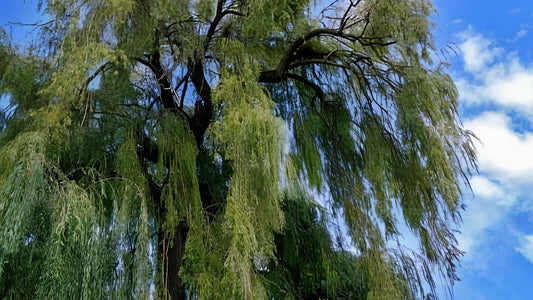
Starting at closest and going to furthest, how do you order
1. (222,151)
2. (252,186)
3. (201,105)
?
(252,186) → (222,151) → (201,105)

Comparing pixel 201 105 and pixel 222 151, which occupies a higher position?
pixel 201 105

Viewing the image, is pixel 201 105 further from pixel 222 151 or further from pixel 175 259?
pixel 175 259

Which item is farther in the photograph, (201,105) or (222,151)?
(201,105)

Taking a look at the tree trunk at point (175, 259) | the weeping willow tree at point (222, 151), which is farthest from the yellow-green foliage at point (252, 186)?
the tree trunk at point (175, 259)

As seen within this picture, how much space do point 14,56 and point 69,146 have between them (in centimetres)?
113

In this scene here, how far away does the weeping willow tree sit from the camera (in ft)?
Answer: 10.5

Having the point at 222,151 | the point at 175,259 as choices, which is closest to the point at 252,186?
the point at 222,151

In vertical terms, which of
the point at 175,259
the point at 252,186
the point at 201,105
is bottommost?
the point at 175,259

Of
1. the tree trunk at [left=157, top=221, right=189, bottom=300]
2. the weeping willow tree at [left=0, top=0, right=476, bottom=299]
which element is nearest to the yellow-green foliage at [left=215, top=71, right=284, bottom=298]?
the weeping willow tree at [left=0, top=0, right=476, bottom=299]

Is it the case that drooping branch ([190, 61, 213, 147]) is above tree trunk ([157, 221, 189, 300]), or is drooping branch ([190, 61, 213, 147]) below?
above

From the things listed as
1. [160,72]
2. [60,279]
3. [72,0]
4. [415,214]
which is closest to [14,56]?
[72,0]

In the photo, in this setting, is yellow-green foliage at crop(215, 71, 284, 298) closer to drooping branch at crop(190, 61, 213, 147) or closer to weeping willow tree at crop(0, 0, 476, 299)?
weeping willow tree at crop(0, 0, 476, 299)

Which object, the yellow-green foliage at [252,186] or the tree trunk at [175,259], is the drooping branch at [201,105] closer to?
the tree trunk at [175,259]

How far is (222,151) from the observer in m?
4.01
